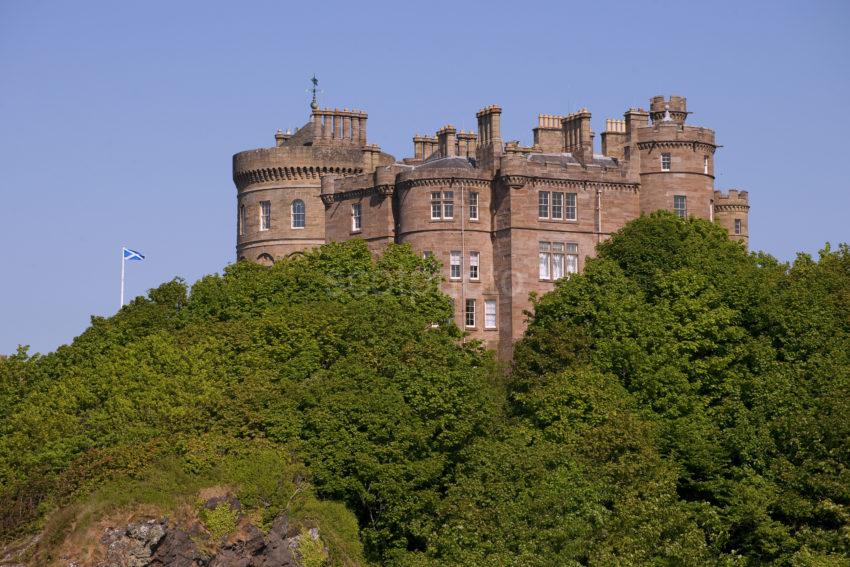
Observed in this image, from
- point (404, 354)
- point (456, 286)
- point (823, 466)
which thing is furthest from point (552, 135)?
point (823, 466)

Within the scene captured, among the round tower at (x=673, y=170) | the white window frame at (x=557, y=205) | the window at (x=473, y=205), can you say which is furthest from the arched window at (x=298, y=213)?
the round tower at (x=673, y=170)

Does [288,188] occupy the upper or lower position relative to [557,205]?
upper

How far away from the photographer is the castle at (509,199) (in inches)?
4023

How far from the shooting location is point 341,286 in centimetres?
9575

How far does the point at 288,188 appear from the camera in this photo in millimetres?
114625

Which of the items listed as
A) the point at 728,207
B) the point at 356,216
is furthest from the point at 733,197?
Result: the point at 356,216

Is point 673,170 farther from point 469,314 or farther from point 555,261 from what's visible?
point 469,314

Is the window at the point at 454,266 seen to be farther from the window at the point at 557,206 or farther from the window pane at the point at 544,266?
the window at the point at 557,206

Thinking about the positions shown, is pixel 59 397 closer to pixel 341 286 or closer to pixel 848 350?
pixel 341 286

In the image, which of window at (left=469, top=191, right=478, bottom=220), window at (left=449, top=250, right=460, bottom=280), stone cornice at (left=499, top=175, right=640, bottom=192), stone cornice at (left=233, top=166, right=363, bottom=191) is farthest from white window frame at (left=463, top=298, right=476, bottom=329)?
stone cornice at (left=233, top=166, right=363, bottom=191)

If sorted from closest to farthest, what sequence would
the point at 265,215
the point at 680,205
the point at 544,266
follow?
the point at 544,266
the point at 680,205
the point at 265,215

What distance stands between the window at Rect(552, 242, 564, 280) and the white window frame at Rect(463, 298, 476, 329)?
460 cm

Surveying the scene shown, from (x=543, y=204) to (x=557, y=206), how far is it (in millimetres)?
830

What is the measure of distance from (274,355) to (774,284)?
2409 centimetres
